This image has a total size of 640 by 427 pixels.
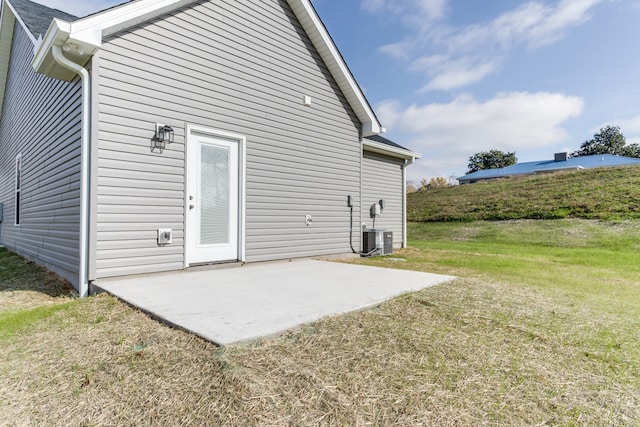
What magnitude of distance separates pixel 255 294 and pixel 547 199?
17.2 metres

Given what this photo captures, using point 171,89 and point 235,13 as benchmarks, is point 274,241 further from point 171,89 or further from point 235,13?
point 235,13

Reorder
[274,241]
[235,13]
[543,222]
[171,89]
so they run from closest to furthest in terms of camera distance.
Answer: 1. [171,89]
2. [235,13]
3. [274,241]
4. [543,222]

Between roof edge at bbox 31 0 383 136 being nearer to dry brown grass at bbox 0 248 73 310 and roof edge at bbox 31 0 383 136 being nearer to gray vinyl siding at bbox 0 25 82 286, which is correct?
gray vinyl siding at bbox 0 25 82 286

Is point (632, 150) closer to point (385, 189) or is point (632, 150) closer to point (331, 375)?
point (385, 189)

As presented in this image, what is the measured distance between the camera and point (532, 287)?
4.20m

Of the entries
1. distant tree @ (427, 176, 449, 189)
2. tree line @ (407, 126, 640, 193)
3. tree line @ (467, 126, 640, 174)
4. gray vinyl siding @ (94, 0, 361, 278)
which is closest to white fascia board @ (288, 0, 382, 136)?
gray vinyl siding @ (94, 0, 361, 278)

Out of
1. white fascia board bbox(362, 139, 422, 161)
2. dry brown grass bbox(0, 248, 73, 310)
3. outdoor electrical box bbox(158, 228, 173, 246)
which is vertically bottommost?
dry brown grass bbox(0, 248, 73, 310)

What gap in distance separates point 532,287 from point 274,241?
3954 mm

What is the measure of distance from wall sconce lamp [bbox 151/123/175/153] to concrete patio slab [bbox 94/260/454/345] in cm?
176

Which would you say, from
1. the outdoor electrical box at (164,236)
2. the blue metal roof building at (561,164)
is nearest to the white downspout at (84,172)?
the outdoor electrical box at (164,236)

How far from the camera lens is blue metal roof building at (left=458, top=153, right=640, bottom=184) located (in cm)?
2914

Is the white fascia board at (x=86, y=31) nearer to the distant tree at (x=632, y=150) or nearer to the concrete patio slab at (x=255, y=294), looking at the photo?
the concrete patio slab at (x=255, y=294)

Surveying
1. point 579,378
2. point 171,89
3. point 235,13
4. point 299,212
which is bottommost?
point 579,378

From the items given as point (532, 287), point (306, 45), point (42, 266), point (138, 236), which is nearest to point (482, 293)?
point (532, 287)
